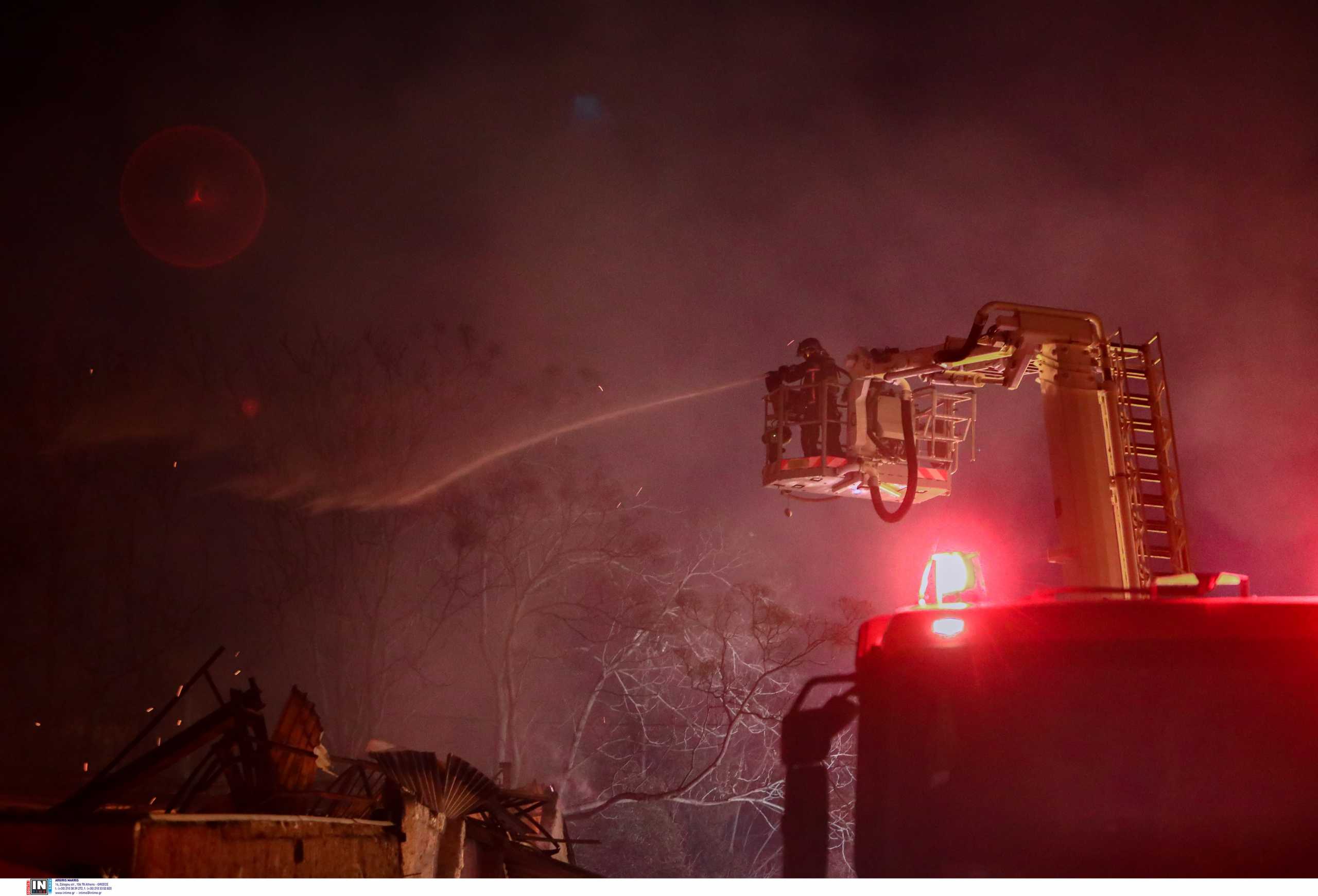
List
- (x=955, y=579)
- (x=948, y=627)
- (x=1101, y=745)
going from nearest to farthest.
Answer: (x=1101, y=745) → (x=948, y=627) → (x=955, y=579)

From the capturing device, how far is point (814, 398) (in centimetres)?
690

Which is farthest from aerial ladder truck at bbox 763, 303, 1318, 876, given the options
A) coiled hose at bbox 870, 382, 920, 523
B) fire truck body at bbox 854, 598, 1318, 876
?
coiled hose at bbox 870, 382, 920, 523

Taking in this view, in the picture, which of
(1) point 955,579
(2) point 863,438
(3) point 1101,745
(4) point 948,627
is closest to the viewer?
(3) point 1101,745

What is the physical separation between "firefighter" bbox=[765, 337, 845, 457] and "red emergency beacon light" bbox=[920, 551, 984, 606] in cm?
289

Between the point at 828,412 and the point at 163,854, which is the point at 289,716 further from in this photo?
the point at 828,412

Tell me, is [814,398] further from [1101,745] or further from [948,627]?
[1101,745]


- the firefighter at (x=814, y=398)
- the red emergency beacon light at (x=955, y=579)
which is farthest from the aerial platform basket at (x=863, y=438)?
the red emergency beacon light at (x=955, y=579)

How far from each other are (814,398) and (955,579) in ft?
10.7

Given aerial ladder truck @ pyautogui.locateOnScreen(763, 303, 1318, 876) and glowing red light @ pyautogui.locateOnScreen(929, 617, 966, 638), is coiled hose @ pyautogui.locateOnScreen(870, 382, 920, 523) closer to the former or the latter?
aerial ladder truck @ pyautogui.locateOnScreen(763, 303, 1318, 876)

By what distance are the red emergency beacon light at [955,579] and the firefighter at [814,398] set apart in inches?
114

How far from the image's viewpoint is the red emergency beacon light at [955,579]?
373 cm

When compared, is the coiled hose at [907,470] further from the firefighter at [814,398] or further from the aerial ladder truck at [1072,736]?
the aerial ladder truck at [1072,736]

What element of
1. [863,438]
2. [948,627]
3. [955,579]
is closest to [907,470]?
[863,438]

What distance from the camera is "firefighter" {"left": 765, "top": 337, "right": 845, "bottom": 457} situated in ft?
22.3
